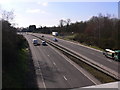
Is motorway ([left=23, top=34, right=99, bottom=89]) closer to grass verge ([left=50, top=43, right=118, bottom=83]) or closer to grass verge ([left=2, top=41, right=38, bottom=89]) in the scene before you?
grass verge ([left=50, top=43, right=118, bottom=83])

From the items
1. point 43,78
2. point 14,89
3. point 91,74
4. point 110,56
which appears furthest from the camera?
point 110,56

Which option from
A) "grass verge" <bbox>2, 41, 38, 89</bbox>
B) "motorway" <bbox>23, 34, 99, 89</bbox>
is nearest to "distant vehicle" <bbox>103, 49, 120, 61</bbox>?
"motorway" <bbox>23, 34, 99, 89</bbox>

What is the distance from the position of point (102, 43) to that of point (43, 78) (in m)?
33.5

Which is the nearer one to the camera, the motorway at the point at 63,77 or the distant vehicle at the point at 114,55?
the motorway at the point at 63,77

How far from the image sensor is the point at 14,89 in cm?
1770

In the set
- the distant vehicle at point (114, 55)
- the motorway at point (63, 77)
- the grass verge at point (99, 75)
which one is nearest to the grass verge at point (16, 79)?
the motorway at point (63, 77)

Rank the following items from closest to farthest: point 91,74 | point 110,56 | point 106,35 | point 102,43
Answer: point 91,74
point 110,56
point 102,43
point 106,35

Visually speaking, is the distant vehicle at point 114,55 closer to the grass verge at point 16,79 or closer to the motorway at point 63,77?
the motorway at point 63,77

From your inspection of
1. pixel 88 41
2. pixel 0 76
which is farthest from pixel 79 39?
pixel 0 76

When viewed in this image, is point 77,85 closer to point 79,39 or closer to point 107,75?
point 107,75

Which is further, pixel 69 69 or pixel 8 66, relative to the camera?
pixel 69 69

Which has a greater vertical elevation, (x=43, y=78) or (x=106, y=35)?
(x=106, y=35)

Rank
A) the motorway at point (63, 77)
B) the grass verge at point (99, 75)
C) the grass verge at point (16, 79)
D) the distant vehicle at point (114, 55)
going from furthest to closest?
1. the distant vehicle at point (114, 55)
2. the grass verge at point (99, 75)
3. the motorway at point (63, 77)
4. the grass verge at point (16, 79)

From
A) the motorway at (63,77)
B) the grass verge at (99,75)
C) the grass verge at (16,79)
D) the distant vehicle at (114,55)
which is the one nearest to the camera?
the grass verge at (16,79)
